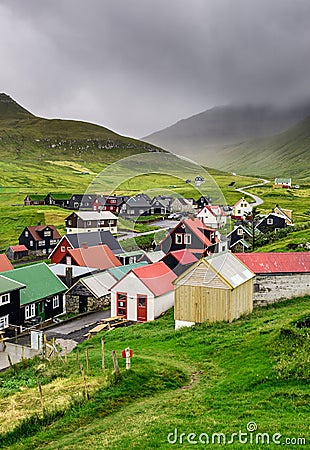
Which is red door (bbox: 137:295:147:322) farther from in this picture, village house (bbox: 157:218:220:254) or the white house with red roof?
village house (bbox: 157:218:220:254)

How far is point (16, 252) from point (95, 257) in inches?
1267

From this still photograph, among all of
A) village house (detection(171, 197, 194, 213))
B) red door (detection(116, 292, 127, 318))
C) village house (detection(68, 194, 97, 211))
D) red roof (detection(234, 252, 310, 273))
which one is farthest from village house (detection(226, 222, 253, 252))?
village house (detection(68, 194, 97, 211))

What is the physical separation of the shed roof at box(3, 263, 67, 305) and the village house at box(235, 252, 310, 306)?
64.0ft

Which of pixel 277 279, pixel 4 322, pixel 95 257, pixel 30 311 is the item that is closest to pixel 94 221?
pixel 95 257

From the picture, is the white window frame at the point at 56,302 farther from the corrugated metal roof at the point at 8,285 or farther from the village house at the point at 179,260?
the village house at the point at 179,260

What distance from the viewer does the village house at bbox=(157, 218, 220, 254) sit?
125 ft

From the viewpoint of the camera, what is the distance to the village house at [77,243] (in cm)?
5878

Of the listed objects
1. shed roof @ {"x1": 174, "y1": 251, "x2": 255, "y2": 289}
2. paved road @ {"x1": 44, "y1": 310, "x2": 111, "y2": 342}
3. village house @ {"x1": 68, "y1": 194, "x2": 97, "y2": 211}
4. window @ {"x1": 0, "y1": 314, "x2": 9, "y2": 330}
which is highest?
village house @ {"x1": 68, "y1": 194, "x2": 97, "y2": 211}

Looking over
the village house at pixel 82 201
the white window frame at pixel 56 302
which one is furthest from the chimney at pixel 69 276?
the village house at pixel 82 201

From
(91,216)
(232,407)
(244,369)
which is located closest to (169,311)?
(244,369)

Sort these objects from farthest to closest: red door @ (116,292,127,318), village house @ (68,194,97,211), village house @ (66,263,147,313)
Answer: village house @ (68,194,97,211) < village house @ (66,263,147,313) < red door @ (116,292,127,318)

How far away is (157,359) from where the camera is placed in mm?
22641

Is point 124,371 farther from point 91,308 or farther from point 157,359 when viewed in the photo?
point 91,308

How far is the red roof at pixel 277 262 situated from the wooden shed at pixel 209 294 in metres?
4.16
